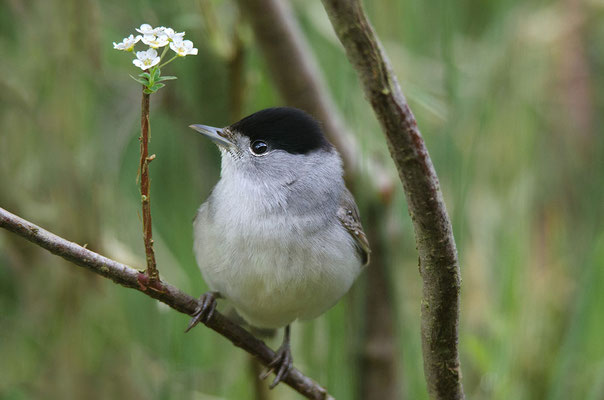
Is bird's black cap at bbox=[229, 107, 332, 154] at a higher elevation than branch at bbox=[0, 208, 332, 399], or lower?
higher

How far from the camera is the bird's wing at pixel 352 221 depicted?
2.43m

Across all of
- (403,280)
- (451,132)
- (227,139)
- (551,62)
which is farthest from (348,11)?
(551,62)

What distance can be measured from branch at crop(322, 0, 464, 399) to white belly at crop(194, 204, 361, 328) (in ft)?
1.92

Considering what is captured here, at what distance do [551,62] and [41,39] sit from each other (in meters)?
2.52

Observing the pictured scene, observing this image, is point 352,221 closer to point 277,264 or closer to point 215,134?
point 277,264

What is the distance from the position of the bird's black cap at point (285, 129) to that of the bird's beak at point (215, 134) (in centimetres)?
7

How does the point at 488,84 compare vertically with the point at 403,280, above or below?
above

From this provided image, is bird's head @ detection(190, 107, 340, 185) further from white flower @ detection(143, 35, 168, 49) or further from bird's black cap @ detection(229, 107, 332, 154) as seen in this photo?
white flower @ detection(143, 35, 168, 49)

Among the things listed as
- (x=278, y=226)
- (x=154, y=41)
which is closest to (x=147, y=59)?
(x=154, y=41)

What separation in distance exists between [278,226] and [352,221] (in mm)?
344

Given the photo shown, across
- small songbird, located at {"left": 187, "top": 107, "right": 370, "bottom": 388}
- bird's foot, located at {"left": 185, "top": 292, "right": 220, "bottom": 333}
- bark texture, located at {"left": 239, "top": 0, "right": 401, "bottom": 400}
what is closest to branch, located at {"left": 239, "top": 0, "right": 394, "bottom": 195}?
bark texture, located at {"left": 239, "top": 0, "right": 401, "bottom": 400}

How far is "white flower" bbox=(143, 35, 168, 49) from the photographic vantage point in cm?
133

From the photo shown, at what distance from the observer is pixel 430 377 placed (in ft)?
5.77

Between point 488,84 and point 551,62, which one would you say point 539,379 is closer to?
point 488,84
